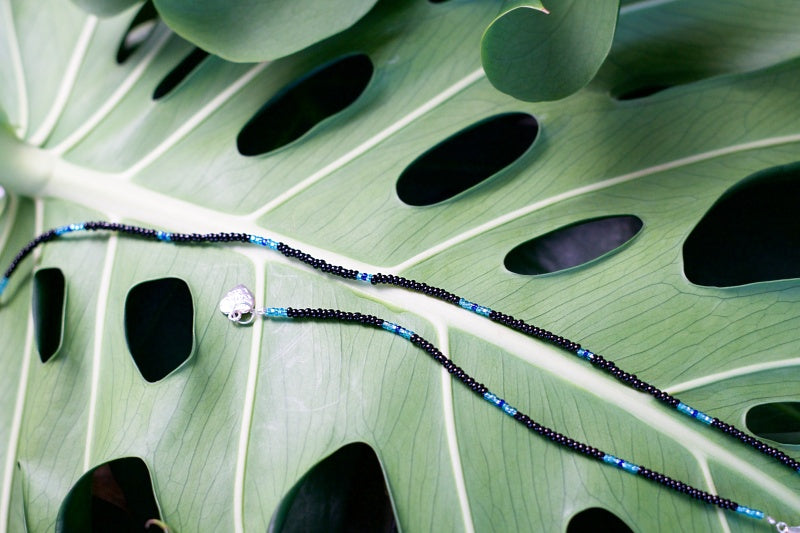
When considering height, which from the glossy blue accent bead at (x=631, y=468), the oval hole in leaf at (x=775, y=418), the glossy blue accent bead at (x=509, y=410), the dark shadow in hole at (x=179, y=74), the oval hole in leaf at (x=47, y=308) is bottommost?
the glossy blue accent bead at (x=631, y=468)

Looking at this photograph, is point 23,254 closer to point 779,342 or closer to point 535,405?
point 535,405

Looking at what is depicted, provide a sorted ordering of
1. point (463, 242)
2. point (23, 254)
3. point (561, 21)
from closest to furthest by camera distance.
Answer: point (561, 21) < point (463, 242) < point (23, 254)

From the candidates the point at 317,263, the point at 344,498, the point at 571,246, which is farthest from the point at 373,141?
the point at 344,498

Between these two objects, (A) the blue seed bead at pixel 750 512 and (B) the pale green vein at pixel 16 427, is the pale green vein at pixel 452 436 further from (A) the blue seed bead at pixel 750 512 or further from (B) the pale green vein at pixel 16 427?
(B) the pale green vein at pixel 16 427

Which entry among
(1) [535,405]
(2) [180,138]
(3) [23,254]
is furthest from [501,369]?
(3) [23,254]

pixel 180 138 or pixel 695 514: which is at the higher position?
pixel 180 138

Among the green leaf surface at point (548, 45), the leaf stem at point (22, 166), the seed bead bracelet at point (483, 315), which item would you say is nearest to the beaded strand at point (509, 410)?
the seed bead bracelet at point (483, 315)

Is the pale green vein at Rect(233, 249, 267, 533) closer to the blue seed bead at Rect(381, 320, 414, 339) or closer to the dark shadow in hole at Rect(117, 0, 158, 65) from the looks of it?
the blue seed bead at Rect(381, 320, 414, 339)
